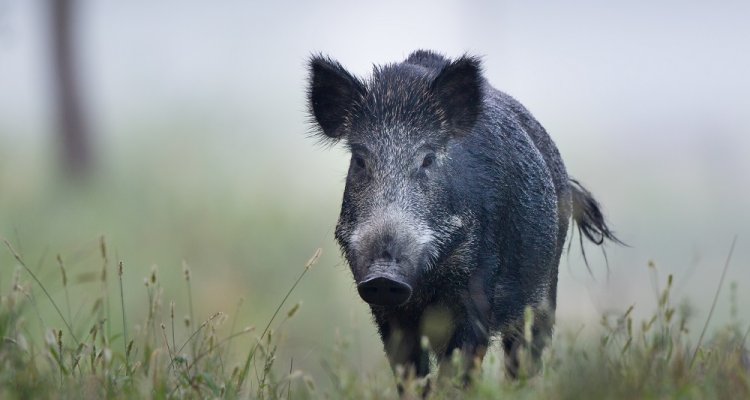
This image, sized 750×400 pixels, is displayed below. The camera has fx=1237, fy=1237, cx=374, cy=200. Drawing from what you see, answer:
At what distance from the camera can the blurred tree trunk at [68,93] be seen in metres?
17.6

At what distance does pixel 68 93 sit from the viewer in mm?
17984

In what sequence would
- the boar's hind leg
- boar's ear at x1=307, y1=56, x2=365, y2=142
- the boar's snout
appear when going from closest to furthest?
the boar's snout
boar's ear at x1=307, y1=56, x2=365, y2=142
the boar's hind leg

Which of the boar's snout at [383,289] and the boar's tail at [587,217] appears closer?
the boar's snout at [383,289]

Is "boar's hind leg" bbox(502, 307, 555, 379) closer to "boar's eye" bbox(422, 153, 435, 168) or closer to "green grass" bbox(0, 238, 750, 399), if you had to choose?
"boar's eye" bbox(422, 153, 435, 168)

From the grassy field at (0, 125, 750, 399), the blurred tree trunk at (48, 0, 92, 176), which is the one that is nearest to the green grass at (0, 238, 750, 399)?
the grassy field at (0, 125, 750, 399)

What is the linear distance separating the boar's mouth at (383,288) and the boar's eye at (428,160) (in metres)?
0.79

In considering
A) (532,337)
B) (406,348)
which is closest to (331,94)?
(406,348)

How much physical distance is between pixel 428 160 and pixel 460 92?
38 centimetres

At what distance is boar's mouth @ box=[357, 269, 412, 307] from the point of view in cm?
448

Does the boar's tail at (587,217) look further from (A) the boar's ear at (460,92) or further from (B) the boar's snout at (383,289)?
(B) the boar's snout at (383,289)

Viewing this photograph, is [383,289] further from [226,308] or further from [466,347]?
[226,308]

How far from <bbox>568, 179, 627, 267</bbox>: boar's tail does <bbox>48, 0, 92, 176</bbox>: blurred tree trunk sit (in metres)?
12.0

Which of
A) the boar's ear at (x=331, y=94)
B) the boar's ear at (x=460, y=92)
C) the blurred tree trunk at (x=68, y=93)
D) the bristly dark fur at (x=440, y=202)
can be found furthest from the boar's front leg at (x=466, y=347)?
the blurred tree trunk at (x=68, y=93)

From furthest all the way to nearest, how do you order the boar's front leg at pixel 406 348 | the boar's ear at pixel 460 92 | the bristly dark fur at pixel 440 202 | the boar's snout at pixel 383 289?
the boar's ear at pixel 460 92, the boar's front leg at pixel 406 348, the bristly dark fur at pixel 440 202, the boar's snout at pixel 383 289
